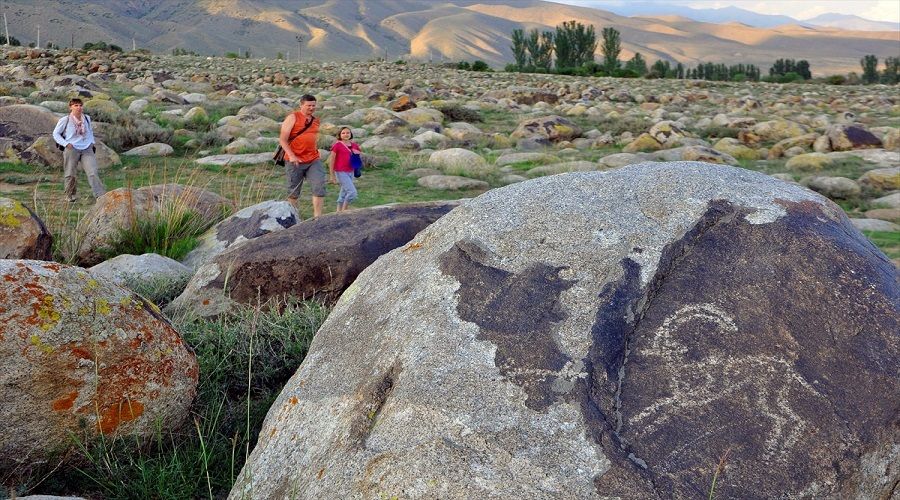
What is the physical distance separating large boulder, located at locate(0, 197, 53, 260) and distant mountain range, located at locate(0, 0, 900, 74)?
9132cm

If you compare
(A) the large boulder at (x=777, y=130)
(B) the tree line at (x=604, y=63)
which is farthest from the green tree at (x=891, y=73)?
(A) the large boulder at (x=777, y=130)

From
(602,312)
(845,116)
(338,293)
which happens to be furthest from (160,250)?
(845,116)

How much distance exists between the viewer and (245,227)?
253 inches

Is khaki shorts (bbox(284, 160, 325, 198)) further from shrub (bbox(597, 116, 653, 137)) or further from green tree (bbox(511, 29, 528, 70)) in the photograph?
green tree (bbox(511, 29, 528, 70))

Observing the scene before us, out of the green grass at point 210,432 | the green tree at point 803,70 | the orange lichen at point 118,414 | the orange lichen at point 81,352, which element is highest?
the green tree at point 803,70

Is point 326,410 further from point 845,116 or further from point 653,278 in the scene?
point 845,116

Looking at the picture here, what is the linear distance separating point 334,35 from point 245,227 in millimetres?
148127

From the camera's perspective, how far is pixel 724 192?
286cm

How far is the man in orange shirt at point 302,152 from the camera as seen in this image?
8.21 meters

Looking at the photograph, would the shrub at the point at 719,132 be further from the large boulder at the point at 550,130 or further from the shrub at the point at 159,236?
the shrub at the point at 159,236

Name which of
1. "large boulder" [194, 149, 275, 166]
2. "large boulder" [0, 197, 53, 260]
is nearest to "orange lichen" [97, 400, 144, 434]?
"large boulder" [0, 197, 53, 260]

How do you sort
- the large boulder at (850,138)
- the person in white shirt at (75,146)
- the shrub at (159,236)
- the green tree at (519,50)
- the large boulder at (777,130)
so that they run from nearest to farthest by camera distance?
the shrub at (159,236)
the person in white shirt at (75,146)
the large boulder at (850,138)
the large boulder at (777,130)
the green tree at (519,50)

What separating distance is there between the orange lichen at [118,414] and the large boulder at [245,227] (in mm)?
3312

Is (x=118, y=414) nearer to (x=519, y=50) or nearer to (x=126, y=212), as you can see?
(x=126, y=212)
